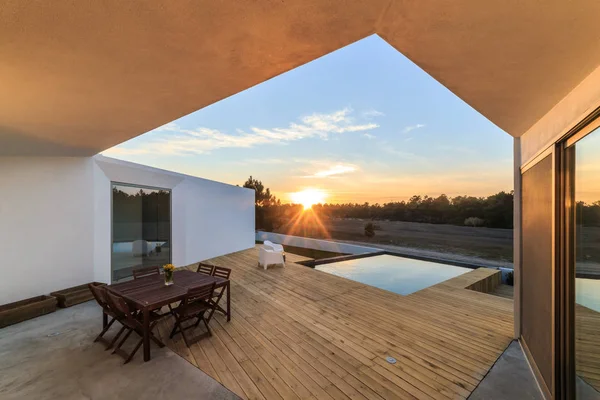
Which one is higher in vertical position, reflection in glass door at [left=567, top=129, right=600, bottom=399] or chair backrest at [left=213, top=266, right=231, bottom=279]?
reflection in glass door at [left=567, top=129, right=600, bottom=399]

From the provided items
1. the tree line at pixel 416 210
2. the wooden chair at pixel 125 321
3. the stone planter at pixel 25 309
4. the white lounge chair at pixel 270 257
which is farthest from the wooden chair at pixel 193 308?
the tree line at pixel 416 210

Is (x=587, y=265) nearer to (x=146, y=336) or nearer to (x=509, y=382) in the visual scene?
(x=509, y=382)

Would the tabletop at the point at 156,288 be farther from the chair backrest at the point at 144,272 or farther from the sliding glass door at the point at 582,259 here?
the sliding glass door at the point at 582,259

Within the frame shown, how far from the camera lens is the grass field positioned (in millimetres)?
12531

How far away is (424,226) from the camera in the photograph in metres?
17.2

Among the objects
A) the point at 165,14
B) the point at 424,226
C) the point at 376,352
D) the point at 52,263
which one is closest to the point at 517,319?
the point at 376,352

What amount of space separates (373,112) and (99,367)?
10416 millimetres

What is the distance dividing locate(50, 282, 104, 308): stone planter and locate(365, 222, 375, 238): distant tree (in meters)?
16.4

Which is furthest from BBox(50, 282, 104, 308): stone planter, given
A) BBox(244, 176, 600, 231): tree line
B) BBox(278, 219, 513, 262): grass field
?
BBox(278, 219, 513, 262): grass field

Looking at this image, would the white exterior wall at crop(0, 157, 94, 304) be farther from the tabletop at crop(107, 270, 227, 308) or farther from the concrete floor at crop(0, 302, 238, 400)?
the tabletop at crop(107, 270, 227, 308)

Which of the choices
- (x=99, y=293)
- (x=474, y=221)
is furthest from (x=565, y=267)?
(x=474, y=221)

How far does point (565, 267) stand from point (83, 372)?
15.6ft

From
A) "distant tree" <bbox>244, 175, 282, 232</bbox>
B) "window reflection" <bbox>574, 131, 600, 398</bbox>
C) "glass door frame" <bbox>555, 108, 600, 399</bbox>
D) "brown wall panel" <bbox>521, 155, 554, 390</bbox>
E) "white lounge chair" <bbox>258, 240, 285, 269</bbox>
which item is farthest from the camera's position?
"distant tree" <bbox>244, 175, 282, 232</bbox>

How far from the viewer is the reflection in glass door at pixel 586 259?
1729 mm
